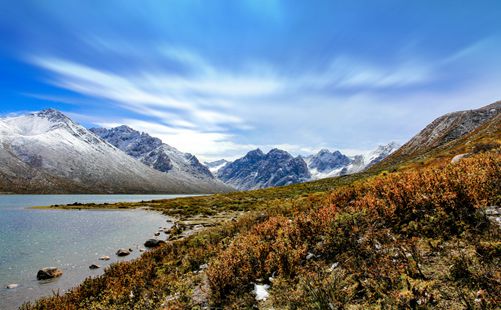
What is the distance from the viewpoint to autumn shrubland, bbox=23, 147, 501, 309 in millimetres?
5724

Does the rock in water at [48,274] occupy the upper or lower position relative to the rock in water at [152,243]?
upper

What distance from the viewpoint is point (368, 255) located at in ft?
25.2

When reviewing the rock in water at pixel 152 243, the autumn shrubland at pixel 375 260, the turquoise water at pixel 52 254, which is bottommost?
the rock in water at pixel 152 243

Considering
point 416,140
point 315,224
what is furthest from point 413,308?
point 416,140

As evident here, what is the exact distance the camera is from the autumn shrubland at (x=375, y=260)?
5.72m

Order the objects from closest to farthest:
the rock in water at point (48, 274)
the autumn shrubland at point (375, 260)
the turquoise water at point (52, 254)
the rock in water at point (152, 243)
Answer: the autumn shrubland at point (375, 260), the turquoise water at point (52, 254), the rock in water at point (48, 274), the rock in water at point (152, 243)


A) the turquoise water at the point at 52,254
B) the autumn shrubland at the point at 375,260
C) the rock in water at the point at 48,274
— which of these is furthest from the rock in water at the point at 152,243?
the autumn shrubland at the point at 375,260

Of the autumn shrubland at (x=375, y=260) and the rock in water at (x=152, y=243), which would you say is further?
the rock in water at (x=152, y=243)

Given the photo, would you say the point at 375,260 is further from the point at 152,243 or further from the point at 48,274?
the point at 152,243

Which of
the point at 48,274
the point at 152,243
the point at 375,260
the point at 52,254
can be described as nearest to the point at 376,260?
the point at 375,260

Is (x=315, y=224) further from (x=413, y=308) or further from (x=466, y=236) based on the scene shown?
(x=413, y=308)

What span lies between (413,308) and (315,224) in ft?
17.7

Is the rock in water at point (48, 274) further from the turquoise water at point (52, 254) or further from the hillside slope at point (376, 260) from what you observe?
the hillside slope at point (376, 260)

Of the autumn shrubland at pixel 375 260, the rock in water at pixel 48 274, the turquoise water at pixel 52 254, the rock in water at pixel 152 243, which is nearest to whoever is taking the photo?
the autumn shrubland at pixel 375 260
